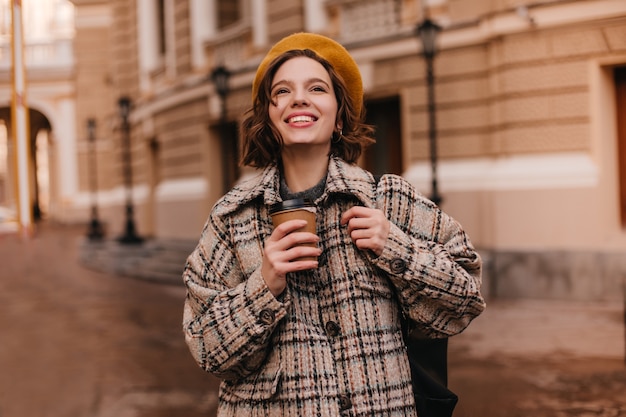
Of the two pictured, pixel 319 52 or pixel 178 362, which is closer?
pixel 319 52

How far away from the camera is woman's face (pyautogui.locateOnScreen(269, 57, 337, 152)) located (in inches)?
80.0

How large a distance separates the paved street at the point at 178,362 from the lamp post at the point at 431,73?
1.99 meters

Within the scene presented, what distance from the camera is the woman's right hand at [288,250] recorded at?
5.94 ft

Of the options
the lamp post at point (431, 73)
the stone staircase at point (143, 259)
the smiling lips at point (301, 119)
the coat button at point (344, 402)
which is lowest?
the stone staircase at point (143, 259)

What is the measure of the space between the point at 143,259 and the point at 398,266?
586 inches

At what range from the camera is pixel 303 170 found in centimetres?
209

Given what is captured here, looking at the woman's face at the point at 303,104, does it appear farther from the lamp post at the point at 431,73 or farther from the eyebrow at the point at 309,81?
the lamp post at the point at 431,73

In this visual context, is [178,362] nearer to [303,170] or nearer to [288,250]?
→ [303,170]

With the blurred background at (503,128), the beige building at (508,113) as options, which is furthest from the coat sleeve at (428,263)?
the beige building at (508,113)

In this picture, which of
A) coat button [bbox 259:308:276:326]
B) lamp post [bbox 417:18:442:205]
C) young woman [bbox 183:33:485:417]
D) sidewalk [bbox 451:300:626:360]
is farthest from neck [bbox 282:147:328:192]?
lamp post [bbox 417:18:442:205]

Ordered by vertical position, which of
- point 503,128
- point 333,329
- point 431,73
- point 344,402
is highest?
point 431,73

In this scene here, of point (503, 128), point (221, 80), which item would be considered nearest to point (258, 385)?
point (503, 128)

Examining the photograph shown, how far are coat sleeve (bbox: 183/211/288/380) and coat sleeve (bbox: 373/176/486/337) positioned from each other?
30 centimetres

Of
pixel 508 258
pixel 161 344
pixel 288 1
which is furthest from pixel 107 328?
pixel 288 1
